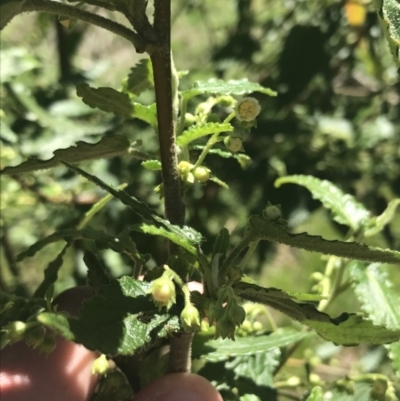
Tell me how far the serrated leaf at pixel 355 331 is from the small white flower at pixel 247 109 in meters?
0.18

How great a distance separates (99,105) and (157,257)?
A: 53 cm

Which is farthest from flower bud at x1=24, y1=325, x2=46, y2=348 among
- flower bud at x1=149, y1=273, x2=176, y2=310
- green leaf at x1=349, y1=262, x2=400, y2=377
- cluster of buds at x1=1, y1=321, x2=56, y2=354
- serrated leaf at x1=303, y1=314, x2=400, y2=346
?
green leaf at x1=349, y1=262, x2=400, y2=377

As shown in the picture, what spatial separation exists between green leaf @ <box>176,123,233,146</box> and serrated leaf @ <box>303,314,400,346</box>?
175 mm

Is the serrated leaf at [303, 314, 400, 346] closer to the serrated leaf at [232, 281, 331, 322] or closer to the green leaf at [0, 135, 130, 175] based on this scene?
the serrated leaf at [232, 281, 331, 322]

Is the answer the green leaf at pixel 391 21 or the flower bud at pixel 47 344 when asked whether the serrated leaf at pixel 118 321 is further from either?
the green leaf at pixel 391 21

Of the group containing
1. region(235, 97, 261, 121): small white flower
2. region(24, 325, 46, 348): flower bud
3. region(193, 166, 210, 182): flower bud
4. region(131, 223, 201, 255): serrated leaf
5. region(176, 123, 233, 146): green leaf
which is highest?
region(235, 97, 261, 121): small white flower

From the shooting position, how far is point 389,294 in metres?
0.67

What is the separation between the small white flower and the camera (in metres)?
0.52

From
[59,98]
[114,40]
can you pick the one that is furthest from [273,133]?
[114,40]

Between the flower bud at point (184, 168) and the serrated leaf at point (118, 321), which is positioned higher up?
the flower bud at point (184, 168)

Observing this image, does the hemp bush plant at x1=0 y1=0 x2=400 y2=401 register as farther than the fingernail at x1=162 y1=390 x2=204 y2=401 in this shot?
No

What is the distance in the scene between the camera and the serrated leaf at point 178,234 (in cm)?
47

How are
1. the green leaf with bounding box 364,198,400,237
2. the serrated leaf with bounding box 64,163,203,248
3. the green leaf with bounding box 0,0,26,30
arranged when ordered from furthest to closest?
the green leaf with bounding box 364,198,400,237
the serrated leaf with bounding box 64,163,203,248
the green leaf with bounding box 0,0,26,30

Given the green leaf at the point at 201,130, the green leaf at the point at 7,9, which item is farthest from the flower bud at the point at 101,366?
the green leaf at the point at 7,9
